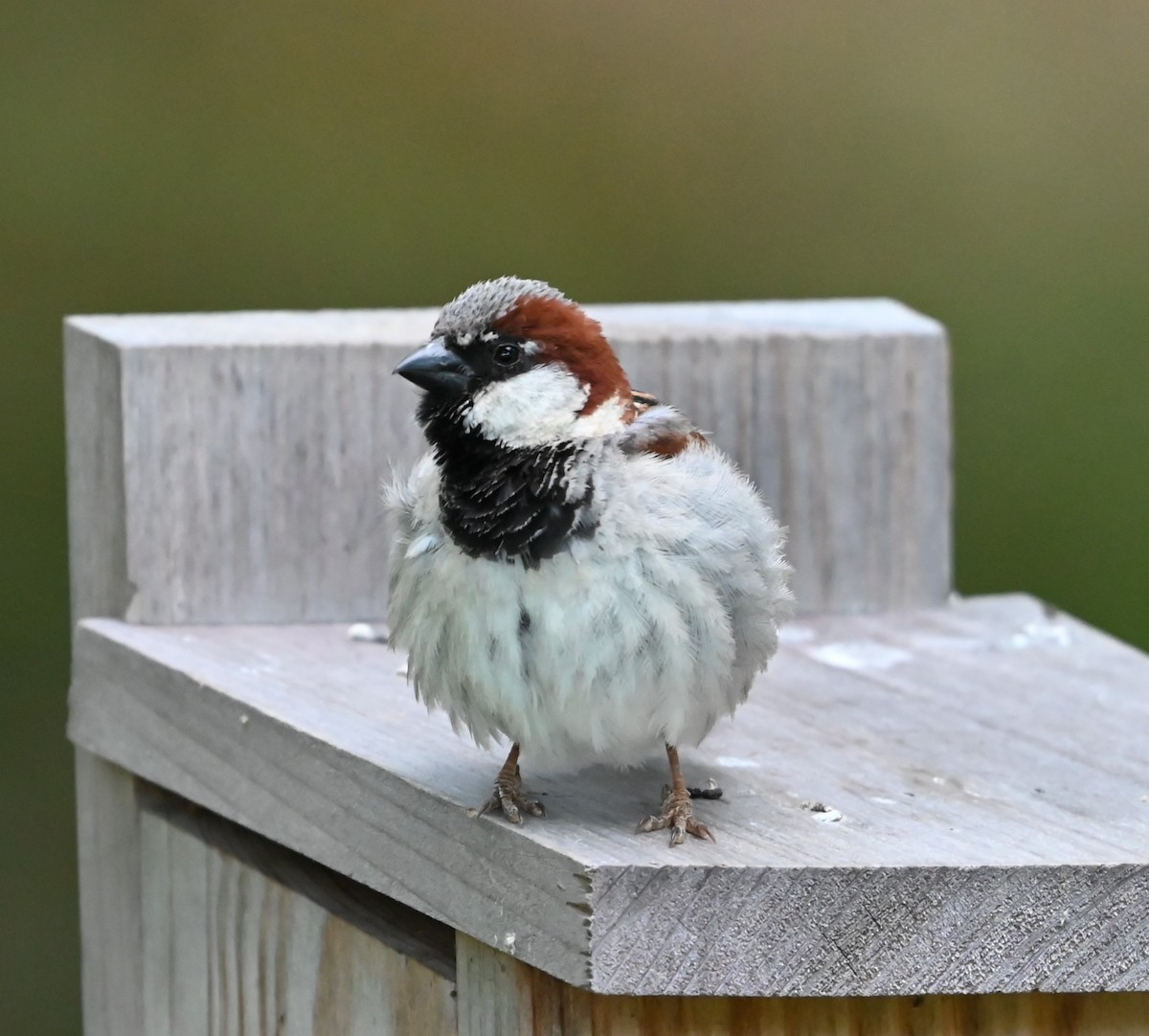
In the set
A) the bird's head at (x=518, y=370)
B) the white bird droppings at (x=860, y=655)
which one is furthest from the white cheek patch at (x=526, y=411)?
the white bird droppings at (x=860, y=655)

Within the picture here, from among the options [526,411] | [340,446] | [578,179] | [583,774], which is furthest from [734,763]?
[578,179]

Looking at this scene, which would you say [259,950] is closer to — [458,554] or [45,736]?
[458,554]

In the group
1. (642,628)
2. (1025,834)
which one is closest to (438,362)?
(642,628)

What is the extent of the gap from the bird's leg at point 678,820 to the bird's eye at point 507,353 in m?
0.37

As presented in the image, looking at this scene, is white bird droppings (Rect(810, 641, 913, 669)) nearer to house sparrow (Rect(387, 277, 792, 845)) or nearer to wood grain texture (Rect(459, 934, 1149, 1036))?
house sparrow (Rect(387, 277, 792, 845))

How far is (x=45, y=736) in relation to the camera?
4.30 m

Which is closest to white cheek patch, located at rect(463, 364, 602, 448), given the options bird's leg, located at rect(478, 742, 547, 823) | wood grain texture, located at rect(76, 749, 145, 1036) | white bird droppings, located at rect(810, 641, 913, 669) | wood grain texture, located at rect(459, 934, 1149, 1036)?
bird's leg, located at rect(478, 742, 547, 823)

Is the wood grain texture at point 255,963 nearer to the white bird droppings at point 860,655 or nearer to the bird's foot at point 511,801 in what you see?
the bird's foot at point 511,801

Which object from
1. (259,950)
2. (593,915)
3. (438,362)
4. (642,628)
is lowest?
(259,950)

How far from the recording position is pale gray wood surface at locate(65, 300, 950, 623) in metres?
2.31

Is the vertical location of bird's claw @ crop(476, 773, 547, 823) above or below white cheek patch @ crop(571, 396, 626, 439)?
below

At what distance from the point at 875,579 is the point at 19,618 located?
245cm

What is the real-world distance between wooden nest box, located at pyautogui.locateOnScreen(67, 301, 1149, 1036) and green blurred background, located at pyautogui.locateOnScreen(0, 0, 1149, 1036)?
1789 millimetres

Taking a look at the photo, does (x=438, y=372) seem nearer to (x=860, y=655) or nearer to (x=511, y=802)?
(x=511, y=802)
